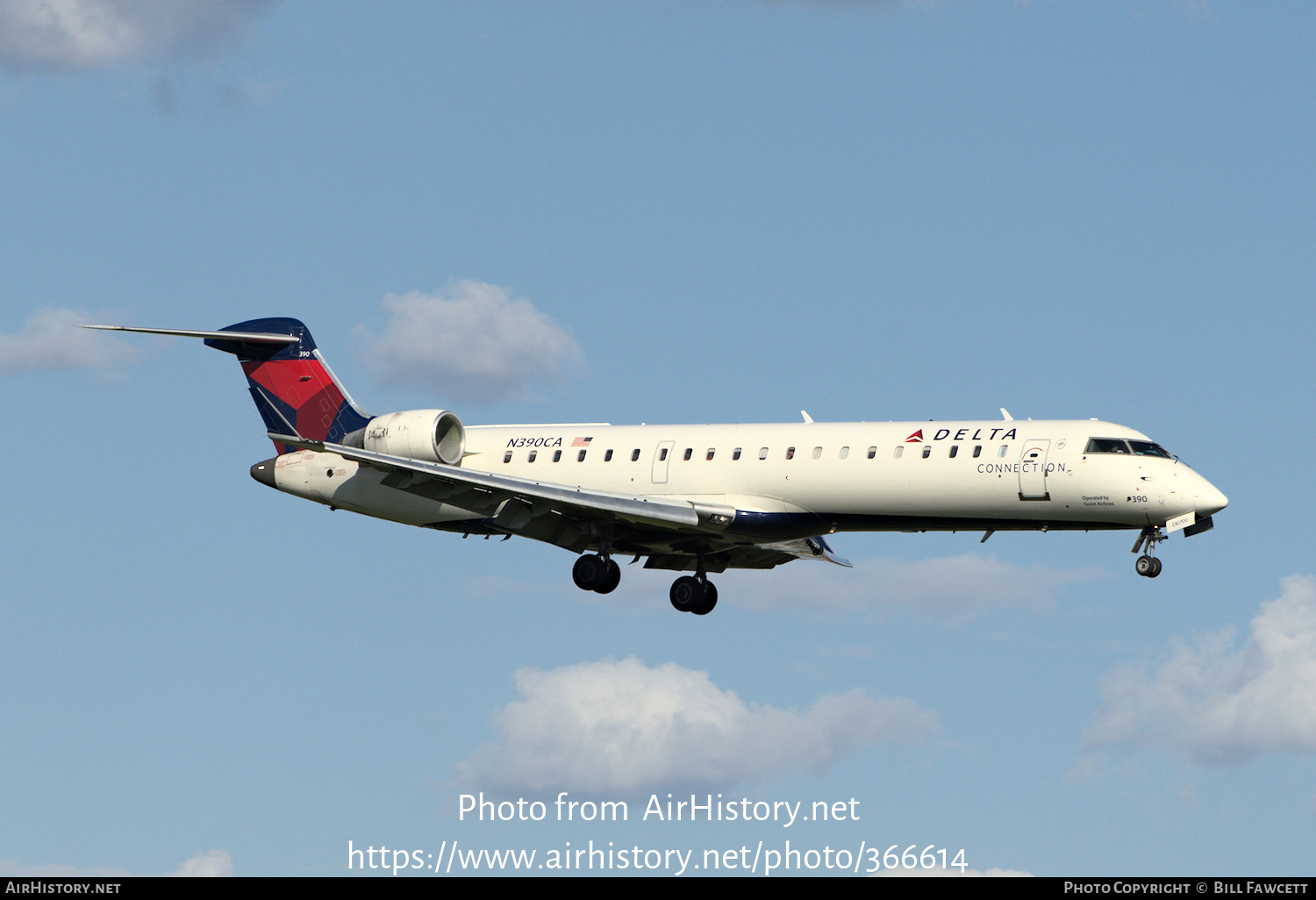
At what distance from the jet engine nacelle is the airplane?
0.04 m

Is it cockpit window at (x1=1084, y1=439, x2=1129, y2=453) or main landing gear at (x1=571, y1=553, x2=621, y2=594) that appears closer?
cockpit window at (x1=1084, y1=439, x2=1129, y2=453)

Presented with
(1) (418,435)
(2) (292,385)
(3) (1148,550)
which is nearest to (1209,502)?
(3) (1148,550)

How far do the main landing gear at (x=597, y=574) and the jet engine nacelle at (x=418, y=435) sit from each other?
4002 millimetres

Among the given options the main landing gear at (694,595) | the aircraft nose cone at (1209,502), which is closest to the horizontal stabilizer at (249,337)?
the main landing gear at (694,595)

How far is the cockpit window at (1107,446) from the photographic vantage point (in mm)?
34719

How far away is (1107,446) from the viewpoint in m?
34.8

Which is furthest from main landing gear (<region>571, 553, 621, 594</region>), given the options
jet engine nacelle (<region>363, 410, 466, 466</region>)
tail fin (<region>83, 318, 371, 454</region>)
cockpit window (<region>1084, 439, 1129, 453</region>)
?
cockpit window (<region>1084, 439, 1129, 453</region>)

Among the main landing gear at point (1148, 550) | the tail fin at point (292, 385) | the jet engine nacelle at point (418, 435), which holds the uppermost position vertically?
the tail fin at point (292, 385)

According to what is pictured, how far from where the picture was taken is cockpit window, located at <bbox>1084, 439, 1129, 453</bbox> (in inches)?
1367

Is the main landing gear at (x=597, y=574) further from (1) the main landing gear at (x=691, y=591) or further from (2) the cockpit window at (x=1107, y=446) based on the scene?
(2) the cockpit window at (x=1107, y=446)

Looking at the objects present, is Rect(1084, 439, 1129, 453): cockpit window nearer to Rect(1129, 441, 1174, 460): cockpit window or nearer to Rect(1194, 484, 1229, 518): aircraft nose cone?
Rect(1129, 441, 1174, 460): cockpit window
